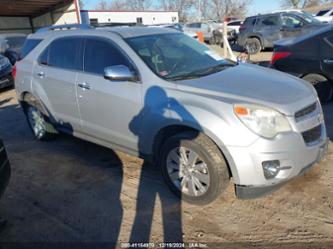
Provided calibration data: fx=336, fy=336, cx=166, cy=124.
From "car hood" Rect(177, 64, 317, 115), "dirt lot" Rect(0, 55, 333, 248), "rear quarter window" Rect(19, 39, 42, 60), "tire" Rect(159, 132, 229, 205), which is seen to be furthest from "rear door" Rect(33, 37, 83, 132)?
"car hood" Rect(177, 64, 317, 115)

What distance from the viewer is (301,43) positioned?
20.4ft

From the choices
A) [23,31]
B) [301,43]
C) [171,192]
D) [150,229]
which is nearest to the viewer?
[150,229]

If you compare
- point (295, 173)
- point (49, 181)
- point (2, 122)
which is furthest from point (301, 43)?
point (2, 122)

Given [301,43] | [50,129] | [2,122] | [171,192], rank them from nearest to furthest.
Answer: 1. [171,192]
2. [50,129]
3. [301,43]
4. [2,122]

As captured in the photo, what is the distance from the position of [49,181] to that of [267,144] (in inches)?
110

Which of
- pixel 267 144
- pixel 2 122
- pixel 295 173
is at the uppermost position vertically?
pixel 267 144

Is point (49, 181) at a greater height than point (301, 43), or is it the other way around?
point (301, 43)

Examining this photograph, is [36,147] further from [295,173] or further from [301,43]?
[301,43]

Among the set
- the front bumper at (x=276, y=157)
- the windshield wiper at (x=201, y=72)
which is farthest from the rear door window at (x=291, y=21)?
the front bumper at (x=276, y=157)

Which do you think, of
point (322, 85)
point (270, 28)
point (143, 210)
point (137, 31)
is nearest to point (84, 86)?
point (137, 31)

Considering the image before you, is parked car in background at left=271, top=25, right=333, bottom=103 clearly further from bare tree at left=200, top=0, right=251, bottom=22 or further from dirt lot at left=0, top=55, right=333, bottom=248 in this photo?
bare tree at left=200, top=0, right=251, bottom=22

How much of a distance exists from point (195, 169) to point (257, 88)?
100 cm

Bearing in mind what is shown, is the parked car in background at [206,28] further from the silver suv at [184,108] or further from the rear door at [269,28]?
the silver suv at [184,108]

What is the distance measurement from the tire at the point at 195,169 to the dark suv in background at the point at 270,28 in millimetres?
12192
